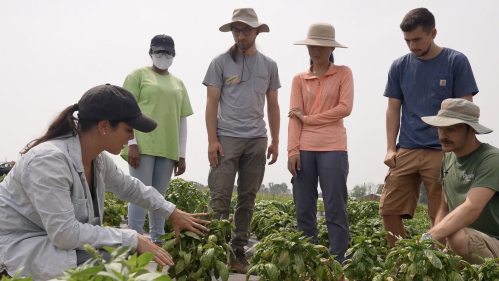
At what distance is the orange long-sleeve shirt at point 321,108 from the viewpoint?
491 centimetres

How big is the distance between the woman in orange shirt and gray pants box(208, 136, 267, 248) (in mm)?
355

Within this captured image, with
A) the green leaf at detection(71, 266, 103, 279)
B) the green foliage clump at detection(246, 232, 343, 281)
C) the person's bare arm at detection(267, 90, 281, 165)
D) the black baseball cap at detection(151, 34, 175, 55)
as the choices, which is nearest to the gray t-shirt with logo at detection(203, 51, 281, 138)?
the person's bare arm at detection(267, 90, 281, 165)

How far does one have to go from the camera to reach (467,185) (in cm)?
396

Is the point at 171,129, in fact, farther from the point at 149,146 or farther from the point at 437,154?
the point at 437,154

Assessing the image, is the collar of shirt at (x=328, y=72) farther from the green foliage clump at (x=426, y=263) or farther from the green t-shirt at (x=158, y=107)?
the green foliage clump at (x=426, y=263)

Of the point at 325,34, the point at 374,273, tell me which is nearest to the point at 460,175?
the point at 374,273

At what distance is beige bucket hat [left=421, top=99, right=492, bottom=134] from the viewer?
387 cm

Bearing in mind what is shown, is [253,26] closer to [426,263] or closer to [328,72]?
[328,72]

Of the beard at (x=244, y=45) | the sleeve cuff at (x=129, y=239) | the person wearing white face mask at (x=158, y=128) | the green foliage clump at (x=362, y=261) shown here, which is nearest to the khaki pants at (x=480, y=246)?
the green foliage clump at (x=362, y=261)

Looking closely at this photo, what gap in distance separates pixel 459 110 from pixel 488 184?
1.73 feet

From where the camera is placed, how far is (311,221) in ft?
16.3

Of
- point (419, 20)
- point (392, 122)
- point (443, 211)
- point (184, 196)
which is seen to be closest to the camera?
point (443, 211)

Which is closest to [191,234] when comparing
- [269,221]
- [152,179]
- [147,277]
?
[152,179]

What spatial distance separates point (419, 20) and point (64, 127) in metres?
2.82
